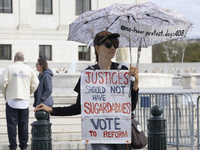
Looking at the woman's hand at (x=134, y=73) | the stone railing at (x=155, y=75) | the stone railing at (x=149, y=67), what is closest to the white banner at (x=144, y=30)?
the woman's hand at (x=134, y=73)

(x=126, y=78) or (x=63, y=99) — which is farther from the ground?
(x=126, y=78)

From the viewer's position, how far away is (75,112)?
553 centimetres

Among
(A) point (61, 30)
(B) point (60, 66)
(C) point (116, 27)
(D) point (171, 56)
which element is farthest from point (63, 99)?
(D) point (171, 56)

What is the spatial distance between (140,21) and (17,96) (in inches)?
168

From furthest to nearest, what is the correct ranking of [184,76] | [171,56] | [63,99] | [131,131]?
[171,56], [184,76], [63,99], [131,131]

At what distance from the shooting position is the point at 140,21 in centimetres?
601

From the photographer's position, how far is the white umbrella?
5863 mm

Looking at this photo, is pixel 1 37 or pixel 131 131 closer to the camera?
pixel 131 131

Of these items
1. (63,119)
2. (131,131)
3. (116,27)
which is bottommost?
(63,119)

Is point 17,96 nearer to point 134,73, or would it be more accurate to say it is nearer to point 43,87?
point 43,87

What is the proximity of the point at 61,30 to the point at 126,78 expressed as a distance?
40678mm

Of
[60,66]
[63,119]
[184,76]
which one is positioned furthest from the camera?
[60,66]

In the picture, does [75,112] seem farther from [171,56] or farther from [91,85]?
[171,56]

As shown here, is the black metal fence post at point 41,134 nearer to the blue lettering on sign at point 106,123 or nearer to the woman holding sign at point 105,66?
the woman holding sign at point 105,66
